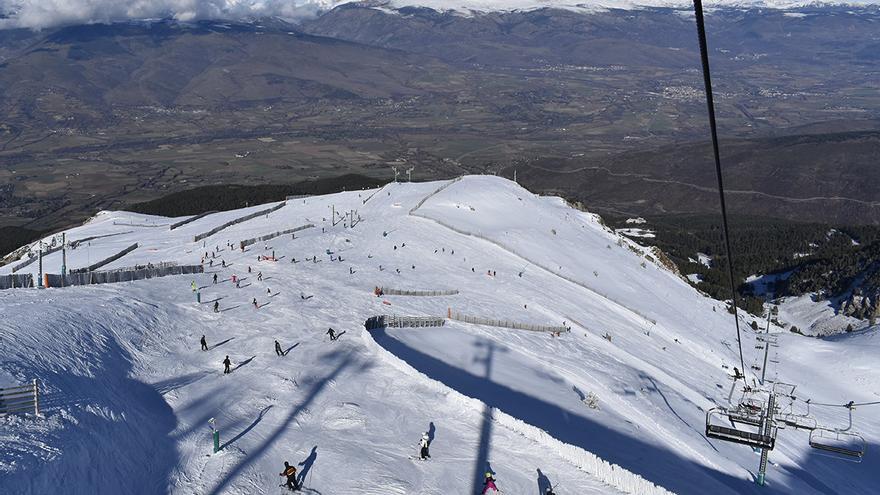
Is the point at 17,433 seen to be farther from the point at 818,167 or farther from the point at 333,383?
the point at 818,167

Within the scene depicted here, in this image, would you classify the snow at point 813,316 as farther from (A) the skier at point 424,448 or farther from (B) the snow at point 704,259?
(A) the skier at point 424,448

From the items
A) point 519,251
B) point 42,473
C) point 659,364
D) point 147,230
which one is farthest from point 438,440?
point 147,230

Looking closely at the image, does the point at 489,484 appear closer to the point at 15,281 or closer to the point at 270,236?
the point at 15,281

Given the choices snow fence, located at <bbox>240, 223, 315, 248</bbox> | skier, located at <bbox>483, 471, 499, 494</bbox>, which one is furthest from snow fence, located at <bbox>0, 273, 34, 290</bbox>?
skier, located at <bbox>483, 471, 499, 494</bbox>

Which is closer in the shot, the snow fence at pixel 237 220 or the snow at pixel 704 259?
the snow fence at pixel 237 220

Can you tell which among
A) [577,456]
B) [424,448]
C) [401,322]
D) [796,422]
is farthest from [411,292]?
[577,456]

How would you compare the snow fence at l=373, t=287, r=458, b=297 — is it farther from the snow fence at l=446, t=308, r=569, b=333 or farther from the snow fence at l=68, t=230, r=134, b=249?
the snow fence at l=68, t=230, r=134, b=249

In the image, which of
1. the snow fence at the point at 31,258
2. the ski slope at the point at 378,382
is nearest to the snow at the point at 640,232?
the ski slope at the point at 378,382
